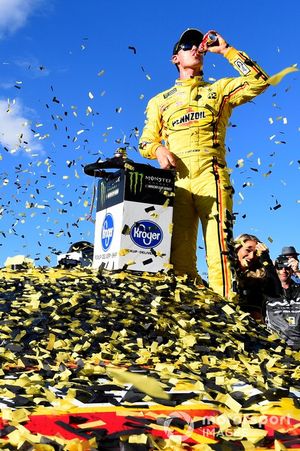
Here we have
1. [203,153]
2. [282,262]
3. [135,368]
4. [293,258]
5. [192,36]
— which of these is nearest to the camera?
[135,368]

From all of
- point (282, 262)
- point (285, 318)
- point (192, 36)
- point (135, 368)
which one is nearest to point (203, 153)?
point (192, 36)

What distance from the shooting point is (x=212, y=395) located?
2916mm

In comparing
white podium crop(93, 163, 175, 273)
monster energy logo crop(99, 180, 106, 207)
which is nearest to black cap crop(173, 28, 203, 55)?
white podium crop(93, 163, 175, 273)

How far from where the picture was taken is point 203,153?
5.97 m

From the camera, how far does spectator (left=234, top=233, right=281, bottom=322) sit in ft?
19.8

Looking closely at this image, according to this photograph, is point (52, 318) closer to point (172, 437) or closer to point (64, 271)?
point (64, 271)

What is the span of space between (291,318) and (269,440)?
10.9 feet

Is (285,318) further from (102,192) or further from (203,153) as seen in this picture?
(102,192)

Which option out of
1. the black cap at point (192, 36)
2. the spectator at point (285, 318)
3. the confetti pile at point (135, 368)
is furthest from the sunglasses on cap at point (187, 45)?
the spectator at point (285, 318)

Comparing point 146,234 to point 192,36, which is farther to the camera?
point 192,36

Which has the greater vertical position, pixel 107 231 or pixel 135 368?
pixel 107 231

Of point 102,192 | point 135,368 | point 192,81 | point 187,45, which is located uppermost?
point 187,45

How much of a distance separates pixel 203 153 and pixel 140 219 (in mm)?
971

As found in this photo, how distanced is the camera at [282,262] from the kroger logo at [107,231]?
2.48 metres
